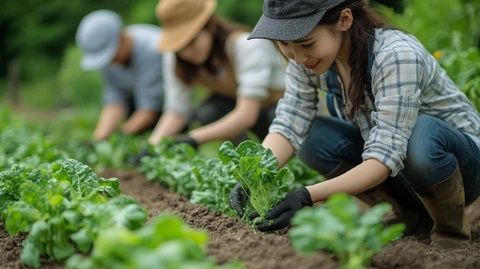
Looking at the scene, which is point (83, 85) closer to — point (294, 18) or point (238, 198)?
point (238, 198)

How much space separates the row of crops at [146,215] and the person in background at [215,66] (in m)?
0.78

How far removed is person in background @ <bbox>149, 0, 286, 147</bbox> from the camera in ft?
14.9

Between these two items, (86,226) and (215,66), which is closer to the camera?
(86,226)

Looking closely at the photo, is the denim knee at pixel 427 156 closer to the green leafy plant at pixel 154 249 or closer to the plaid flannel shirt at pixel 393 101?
the plaid flannel shirt at pixel 393 101

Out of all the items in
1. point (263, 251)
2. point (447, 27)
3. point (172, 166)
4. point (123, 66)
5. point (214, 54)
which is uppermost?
point (263, 251)

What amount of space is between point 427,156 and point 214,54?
221cm

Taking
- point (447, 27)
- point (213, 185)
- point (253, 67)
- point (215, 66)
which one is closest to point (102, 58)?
point (215, 66)

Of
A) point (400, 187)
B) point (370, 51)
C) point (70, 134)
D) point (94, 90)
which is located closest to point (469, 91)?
point (400, 187)

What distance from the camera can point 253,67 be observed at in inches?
180

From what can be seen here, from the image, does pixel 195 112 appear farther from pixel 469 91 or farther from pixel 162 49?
pixel 469 91

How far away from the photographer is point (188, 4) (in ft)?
15.5

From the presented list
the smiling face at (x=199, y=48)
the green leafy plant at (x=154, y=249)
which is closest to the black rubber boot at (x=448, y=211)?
the green leafy plant at (x=154, y=249)

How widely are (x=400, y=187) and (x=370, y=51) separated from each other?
0.77m

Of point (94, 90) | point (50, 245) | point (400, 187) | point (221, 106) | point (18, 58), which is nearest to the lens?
point (50, 245)
